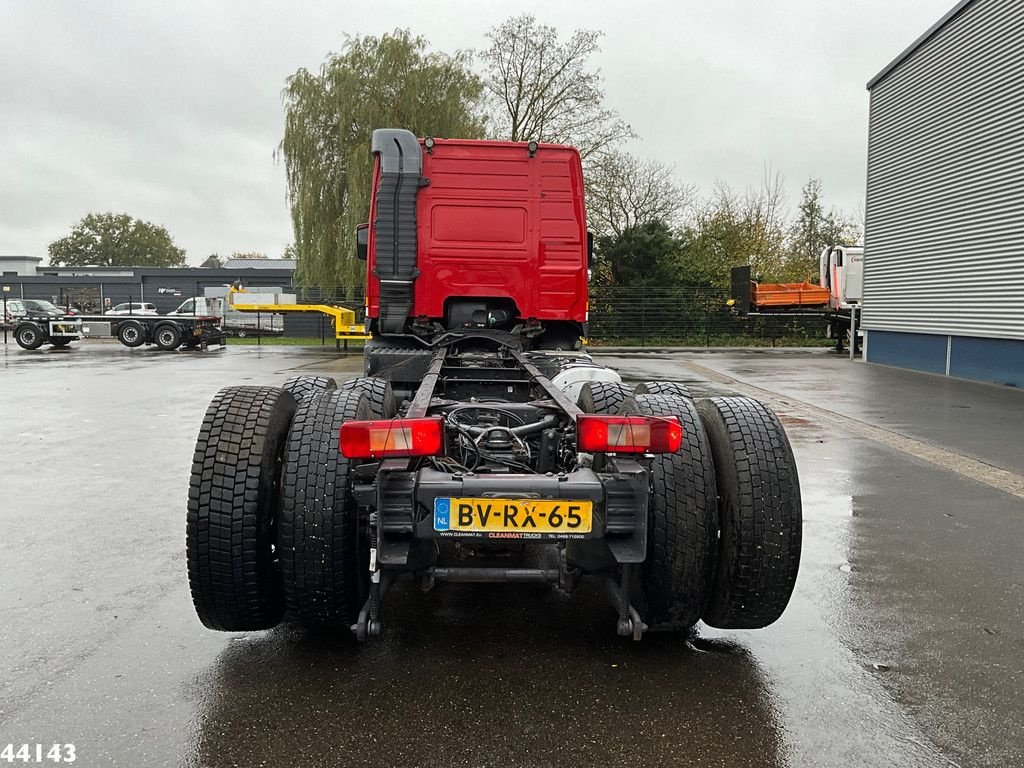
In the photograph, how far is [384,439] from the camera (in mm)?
2975

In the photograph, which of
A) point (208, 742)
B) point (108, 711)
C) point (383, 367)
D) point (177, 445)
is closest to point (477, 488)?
point (208, 742)

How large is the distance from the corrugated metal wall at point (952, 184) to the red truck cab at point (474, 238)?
10.7m

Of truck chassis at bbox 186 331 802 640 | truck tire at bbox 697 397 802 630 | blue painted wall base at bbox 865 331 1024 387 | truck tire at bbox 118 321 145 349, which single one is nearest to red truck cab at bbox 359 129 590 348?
truck chassis at bbox 186 331 802 640

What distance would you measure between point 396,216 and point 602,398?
3.58 meters

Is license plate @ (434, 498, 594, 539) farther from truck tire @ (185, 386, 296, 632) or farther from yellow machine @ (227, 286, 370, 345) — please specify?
yellow machine @ (227, 286, 370, 345)

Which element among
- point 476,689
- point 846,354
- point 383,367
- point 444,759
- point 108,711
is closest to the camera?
point 444,759

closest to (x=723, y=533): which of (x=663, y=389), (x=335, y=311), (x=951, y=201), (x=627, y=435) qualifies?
(x=627, y=435)

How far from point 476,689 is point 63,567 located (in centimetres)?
273

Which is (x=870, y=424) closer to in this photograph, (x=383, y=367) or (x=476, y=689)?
(x=383, y=367)

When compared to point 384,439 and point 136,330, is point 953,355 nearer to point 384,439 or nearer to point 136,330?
point 384,439

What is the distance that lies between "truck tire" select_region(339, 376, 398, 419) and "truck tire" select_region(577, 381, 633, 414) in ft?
3.20

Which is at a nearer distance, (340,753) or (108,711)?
(340,753)

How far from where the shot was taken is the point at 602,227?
113 ft

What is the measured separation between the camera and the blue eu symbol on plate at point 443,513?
3051mm
